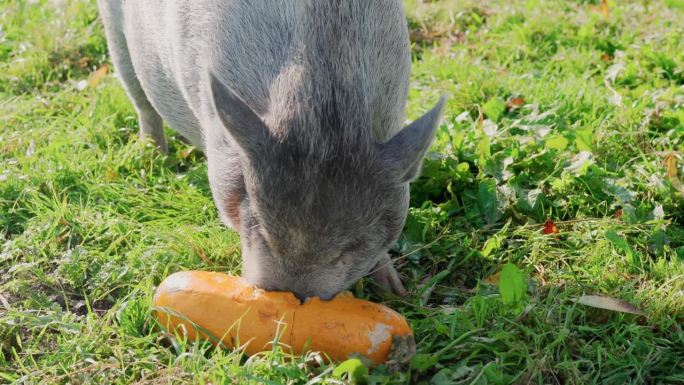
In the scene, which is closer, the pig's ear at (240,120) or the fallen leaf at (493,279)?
the pig's ear at (240,120)

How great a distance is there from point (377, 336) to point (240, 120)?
1.00 m

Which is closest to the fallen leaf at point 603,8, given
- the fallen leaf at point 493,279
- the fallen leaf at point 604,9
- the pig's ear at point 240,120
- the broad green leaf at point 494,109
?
the fallen leaf at point 604,9

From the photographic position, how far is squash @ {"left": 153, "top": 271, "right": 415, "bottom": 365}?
11.0ft

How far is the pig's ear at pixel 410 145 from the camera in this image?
10.3ft

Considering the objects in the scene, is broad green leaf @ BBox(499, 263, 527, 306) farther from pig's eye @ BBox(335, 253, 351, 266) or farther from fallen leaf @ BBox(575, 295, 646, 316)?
pig's eye @ BBox(335, 253, 351, 266)

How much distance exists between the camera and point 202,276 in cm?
358

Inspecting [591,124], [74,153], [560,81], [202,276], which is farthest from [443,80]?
[202,276]

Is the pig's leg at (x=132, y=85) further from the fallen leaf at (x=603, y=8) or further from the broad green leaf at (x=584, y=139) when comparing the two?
the fallen leaf at (x=603, y=8)

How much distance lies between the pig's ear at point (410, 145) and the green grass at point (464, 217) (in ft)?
2.45

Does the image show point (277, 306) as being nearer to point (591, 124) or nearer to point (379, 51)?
point (379, 51)

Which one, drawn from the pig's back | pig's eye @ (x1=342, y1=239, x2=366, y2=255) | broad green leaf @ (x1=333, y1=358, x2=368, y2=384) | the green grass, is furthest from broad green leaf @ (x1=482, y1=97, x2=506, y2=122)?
broad green leaf @ (x1=333, y1=358, x2=368, y2=384)

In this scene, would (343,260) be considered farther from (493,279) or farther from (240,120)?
(493,279)

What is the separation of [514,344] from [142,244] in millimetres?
1892

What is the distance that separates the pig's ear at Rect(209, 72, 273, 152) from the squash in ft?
2.10
